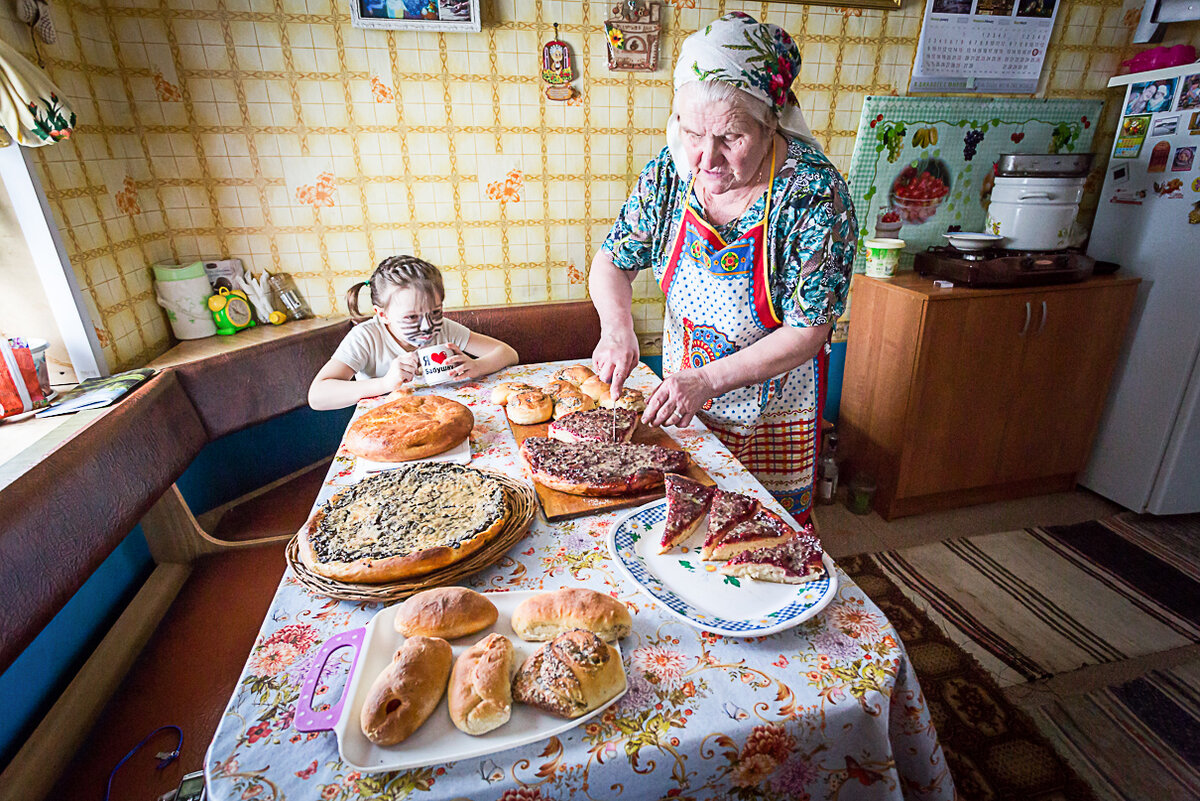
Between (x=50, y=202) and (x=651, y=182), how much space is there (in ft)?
5.93

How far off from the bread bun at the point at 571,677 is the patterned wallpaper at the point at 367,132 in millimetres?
2077

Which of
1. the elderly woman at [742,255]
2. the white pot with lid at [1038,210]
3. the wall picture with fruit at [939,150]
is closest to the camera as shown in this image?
the elderly woman at [742,255]

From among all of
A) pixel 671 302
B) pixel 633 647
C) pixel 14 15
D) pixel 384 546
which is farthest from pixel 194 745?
pixel 14 15

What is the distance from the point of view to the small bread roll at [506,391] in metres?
1.82

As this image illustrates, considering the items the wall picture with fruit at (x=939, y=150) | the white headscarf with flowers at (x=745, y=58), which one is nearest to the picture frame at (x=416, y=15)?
the white headscarf with flowers at (x=745, y=58)

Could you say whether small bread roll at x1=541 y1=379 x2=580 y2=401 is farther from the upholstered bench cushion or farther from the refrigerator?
the refrigerator

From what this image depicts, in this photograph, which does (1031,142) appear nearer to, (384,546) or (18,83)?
(384,546)

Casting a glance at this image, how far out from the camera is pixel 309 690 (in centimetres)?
79

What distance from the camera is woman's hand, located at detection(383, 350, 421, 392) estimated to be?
1.89m

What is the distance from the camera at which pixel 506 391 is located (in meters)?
1.85

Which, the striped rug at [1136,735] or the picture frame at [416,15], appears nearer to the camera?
the striped rug at [1136,735]

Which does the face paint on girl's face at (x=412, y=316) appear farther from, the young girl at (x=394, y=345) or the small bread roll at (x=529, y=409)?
the small bread roll at (x=529, y=409)

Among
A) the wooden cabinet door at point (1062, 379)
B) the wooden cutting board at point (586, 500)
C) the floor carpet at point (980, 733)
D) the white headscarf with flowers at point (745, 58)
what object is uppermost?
the white headscarf with flowers at point (745, 58)

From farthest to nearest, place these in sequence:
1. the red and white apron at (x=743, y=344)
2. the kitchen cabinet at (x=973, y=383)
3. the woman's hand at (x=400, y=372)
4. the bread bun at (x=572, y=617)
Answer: the kitchen cabinet at (x=973, y=383), the woman's hand at (x=400, y=372), the red and white apron at (x=743, y=344), the bread bun at (x=572, y=617)
